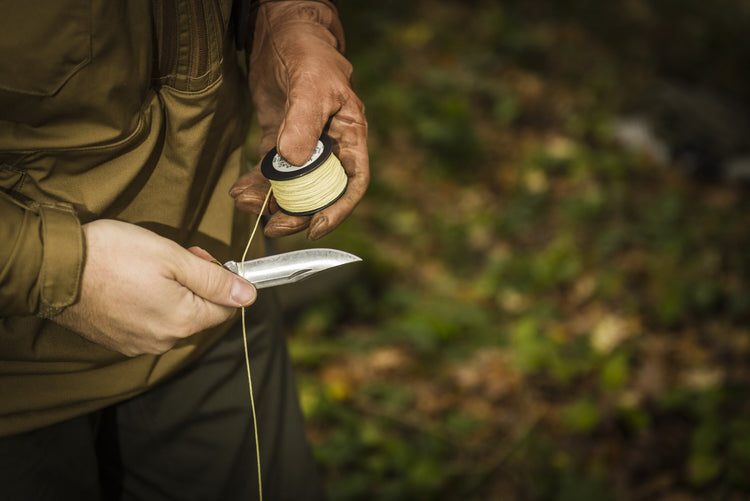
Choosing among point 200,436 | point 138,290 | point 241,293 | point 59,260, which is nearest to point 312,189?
point 241,293

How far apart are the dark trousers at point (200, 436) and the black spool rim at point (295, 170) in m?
0.48

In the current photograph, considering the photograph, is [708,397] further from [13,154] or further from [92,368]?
[13,154]

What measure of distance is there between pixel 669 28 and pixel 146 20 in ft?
25.7

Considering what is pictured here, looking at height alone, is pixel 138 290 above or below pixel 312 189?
below

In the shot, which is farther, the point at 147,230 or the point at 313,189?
the point at 313,189

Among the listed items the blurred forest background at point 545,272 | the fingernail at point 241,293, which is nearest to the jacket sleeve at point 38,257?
the fingernail at point 241,293

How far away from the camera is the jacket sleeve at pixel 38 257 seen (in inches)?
47.5

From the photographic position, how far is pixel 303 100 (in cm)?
165

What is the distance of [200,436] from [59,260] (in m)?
0.82

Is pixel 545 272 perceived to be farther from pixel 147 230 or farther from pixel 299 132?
pixel 147 230

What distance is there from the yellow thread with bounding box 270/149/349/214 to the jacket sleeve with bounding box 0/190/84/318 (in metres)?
0.55

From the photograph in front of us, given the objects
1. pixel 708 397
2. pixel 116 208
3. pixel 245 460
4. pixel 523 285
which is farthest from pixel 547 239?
pixel 116 208

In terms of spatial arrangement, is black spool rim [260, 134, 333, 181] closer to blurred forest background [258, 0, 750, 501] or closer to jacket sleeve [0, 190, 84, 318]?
Answer: jacket sleeve [0, 190, 84, 318]

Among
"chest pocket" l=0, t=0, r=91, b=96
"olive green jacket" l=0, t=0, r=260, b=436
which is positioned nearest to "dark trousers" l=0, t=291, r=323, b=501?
"olive green jacket" l=0, t=0, r=260, b=436
